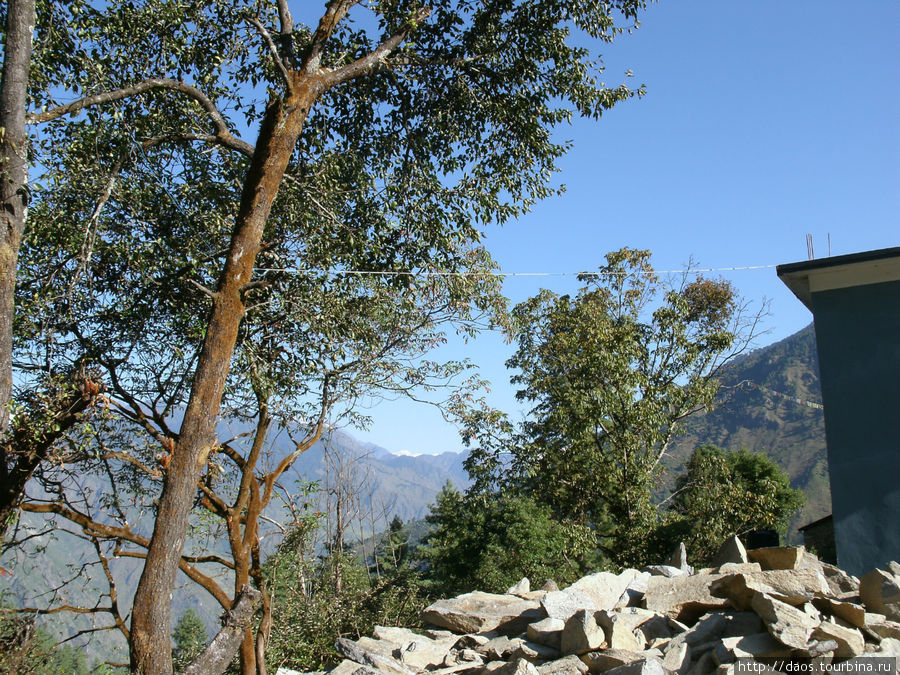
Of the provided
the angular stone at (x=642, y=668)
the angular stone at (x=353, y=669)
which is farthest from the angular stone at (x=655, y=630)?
the angular stone at (x=353, y=669)

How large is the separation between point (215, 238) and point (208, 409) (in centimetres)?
257

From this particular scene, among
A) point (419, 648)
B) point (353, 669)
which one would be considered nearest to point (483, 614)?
point (419, 648)

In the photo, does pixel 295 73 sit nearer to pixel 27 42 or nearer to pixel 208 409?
pixel 27 42

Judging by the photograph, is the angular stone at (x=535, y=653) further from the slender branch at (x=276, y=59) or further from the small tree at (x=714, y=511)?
the small tree at (x=714, y=511)

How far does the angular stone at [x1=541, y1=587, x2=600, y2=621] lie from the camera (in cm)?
518

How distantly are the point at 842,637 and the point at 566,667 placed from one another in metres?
1.63

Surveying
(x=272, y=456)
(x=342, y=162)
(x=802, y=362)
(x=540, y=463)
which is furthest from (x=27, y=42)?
(x=802, y=362)

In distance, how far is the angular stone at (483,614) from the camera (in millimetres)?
5539

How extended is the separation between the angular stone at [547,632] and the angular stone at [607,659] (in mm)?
438

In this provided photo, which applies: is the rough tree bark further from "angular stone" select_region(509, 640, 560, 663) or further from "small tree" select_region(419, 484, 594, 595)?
"small tree" select_region(419, 484, 594, 595)

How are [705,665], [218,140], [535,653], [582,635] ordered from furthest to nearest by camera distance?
[218,140], [535,653], [582,635], [705,665]

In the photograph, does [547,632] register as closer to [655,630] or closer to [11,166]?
[655,630]

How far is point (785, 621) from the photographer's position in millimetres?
4055

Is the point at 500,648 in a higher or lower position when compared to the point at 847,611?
lower
